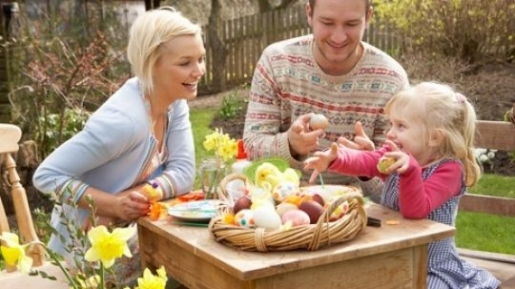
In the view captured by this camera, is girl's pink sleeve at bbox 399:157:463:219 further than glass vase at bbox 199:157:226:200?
No

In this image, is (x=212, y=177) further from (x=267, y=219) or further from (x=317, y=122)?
(x=267, y=219)

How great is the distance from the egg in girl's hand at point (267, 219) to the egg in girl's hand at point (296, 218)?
3 centimetres

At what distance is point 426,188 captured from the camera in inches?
95.7

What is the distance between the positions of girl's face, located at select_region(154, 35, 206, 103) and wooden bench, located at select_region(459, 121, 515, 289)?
Result: 4.47ft

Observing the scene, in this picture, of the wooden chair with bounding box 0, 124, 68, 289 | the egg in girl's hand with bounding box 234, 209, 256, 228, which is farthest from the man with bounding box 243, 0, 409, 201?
the wooden chair with bounding box 0, 124, 68, 289

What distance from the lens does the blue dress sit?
2.52 meters

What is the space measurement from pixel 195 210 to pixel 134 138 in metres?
0.42

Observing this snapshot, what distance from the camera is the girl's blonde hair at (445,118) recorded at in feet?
8.26

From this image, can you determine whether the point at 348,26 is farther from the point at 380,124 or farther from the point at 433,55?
the point at 433,55

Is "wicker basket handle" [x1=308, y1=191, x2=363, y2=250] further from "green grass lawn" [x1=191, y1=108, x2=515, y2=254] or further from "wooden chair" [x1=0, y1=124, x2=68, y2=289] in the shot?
"green grass lawn" [x1=191, y1=108, x2=515, y2=254]

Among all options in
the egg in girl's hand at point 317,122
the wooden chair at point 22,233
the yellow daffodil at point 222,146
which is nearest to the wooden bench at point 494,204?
the egg in girl's hand at point 317,122

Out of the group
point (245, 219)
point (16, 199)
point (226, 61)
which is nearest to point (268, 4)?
point (226, 61)

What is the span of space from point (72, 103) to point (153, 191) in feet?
13.7

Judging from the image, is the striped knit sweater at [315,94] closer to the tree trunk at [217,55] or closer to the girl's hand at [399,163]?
the girl's hand at [399,163]
